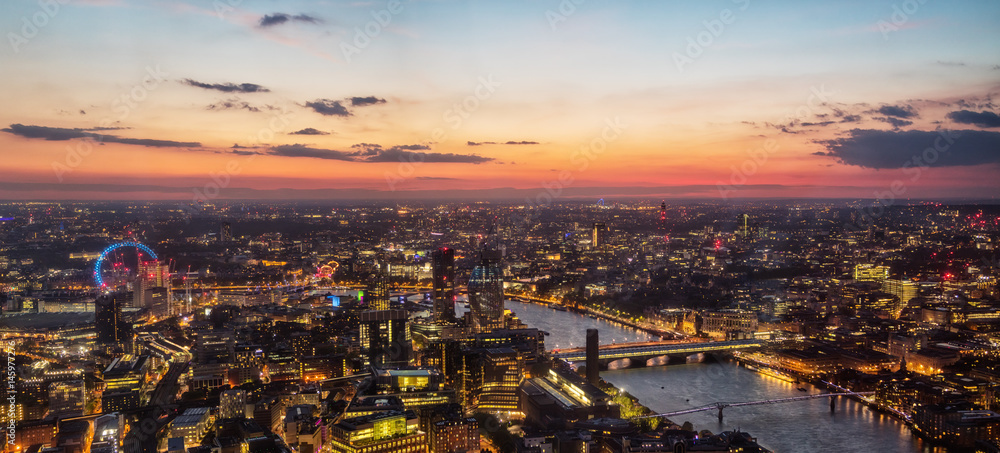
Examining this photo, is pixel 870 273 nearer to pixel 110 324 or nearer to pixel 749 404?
pixel 749 404

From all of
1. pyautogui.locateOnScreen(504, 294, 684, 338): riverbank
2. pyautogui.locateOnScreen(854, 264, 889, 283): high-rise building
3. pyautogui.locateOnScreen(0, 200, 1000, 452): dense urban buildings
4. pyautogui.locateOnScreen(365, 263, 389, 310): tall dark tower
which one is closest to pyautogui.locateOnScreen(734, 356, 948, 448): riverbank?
pyautogui.locateOnScreen(0, 200, 1000, 452): dense urban buildings

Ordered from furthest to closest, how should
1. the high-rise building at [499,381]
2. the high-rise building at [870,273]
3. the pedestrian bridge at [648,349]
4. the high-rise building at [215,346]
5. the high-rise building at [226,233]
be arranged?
the high-rise building at [226,233]
the high-rise building at [870,273]
the pedestrian bridge at [648,349]
the high-rise building at [215,346]
the high-rise building at [499,381]

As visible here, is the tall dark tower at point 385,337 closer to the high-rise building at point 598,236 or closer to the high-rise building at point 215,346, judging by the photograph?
the high-rise building at point 215,346

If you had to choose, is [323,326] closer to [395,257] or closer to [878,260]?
[395,257]

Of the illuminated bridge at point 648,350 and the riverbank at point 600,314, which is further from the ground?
the illuminated bridge at point 648,350

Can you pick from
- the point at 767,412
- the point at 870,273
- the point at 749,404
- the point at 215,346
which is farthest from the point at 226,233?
the point at 767,412

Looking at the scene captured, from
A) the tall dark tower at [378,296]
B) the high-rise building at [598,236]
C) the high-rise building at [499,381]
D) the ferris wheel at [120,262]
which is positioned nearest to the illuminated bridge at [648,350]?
the high-rise building at [499,381]
